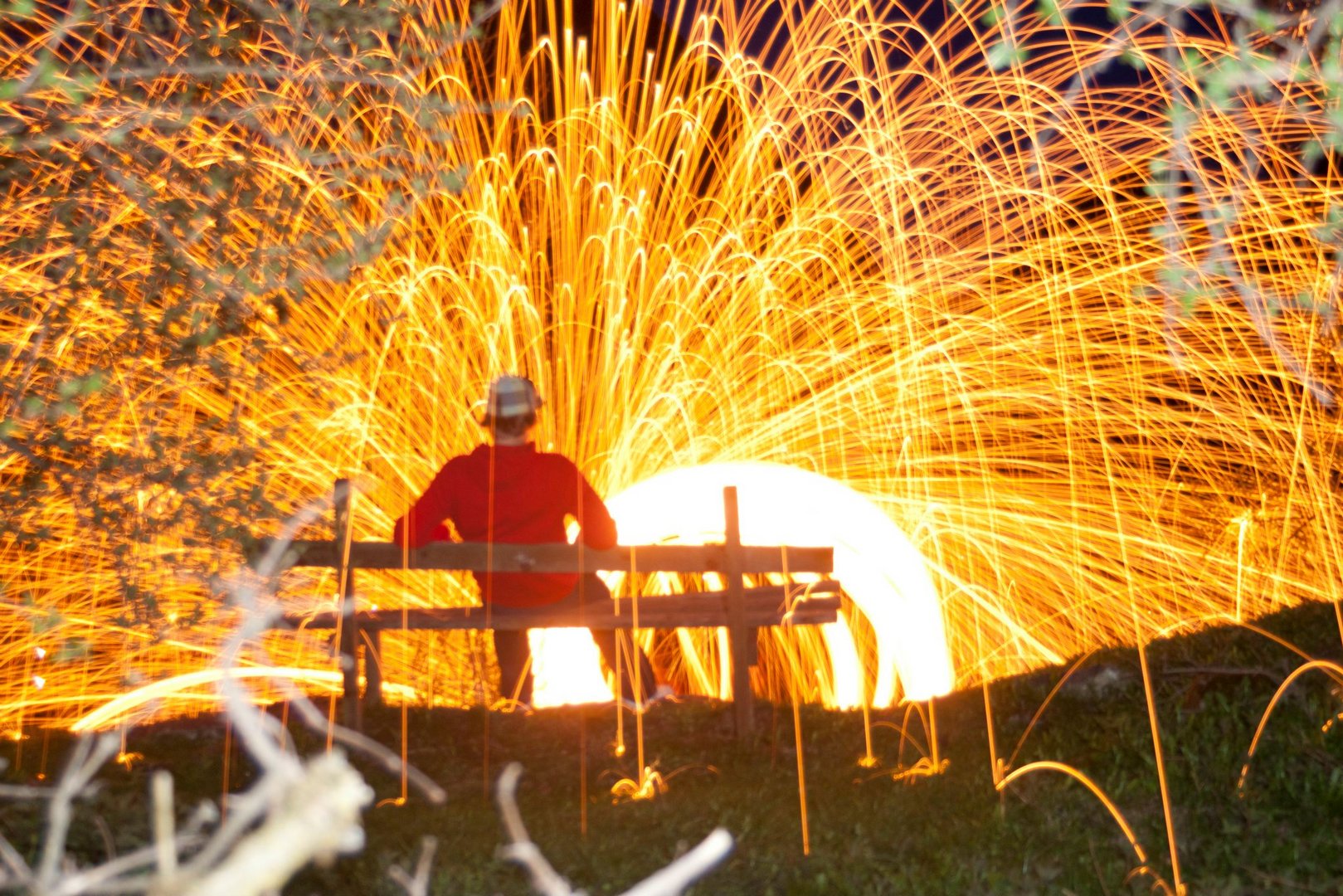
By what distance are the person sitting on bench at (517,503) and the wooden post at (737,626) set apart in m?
0.73

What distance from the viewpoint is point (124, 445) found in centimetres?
580

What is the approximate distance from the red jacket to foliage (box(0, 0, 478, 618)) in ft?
8.74

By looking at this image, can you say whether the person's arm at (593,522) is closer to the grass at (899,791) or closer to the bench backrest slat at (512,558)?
the bench backrest slat at (512,558)

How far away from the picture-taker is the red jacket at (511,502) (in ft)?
28.2

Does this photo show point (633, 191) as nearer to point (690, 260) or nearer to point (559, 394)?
point (690, 260)

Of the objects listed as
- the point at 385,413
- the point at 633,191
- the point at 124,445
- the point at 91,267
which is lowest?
the point at 124,445

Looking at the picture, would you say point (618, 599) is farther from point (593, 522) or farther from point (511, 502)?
point (511, 502)

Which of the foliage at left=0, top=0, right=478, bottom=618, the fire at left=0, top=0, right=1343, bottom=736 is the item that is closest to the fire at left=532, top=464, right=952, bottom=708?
the fire at left=0, top=0, right=1343, bottom=736

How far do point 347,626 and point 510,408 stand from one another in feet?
5.25

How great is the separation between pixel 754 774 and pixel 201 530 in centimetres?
292

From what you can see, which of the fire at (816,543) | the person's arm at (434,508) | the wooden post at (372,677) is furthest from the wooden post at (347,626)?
the fire at (816,543)

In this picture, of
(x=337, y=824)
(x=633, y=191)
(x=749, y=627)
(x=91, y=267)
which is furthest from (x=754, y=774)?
(x=633, y=191)

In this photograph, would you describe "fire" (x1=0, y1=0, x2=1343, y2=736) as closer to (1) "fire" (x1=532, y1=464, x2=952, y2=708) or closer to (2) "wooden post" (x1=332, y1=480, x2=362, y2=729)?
(1) "fire" (x1=532, y1=464, x2=952, y2=708)

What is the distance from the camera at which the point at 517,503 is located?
8664 millimetres
